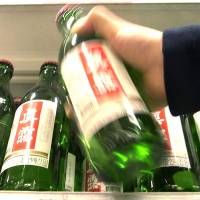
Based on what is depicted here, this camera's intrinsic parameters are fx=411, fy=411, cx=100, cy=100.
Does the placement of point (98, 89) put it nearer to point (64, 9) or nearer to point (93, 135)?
point (93, 135)

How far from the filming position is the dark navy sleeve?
609 millimetres

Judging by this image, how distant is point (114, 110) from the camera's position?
0.51 m

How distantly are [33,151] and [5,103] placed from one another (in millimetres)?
353

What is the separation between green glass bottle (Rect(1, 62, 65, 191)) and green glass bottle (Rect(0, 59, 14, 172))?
0.12 meters

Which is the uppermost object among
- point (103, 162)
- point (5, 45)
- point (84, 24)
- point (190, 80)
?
point (5, 45)

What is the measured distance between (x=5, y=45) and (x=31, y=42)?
0.22 feet

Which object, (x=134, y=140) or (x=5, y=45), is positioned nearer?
(x=134, y=140)

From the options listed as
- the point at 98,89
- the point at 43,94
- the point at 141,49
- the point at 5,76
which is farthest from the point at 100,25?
the point at 5,76

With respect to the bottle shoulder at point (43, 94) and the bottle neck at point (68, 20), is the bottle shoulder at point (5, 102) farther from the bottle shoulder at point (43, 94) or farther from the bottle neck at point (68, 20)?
the bottle neck at point (68, 20)

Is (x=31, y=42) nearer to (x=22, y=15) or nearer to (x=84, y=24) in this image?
(x=22, y=15)

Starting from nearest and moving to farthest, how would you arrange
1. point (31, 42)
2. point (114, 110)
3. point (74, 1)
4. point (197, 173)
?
point (114, 110)
point (197, 173)
point (74, 1)
point (31, 42)

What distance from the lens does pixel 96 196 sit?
572mm

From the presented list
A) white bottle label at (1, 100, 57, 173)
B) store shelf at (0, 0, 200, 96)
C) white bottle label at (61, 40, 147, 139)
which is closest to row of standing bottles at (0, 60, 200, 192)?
white bottle label at (1, 100, 57, 173)

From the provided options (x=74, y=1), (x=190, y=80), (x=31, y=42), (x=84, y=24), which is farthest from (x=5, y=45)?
(x=190, y=80)
